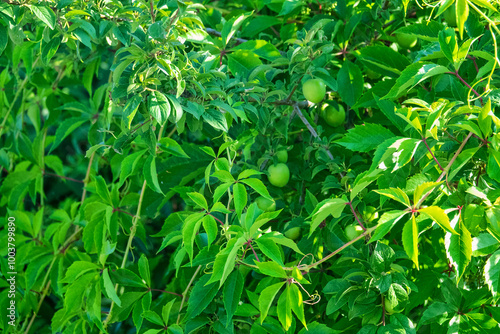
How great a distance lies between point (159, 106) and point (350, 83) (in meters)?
0.61

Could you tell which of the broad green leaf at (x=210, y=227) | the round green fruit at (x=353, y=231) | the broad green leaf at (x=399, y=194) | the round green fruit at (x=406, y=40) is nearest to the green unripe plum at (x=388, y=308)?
the round green fruit at (x=353, y=231)

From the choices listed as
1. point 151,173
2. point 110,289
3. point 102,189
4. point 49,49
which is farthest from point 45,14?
point 110,289

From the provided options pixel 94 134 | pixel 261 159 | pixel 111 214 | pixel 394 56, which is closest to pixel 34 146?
pixel 94 134

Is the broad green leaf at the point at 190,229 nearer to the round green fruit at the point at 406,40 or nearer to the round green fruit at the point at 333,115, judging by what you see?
the round green fruit at the point at 333,115

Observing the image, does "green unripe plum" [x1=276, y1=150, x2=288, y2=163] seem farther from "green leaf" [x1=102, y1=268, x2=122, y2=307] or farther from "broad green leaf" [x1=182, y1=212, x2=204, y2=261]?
"green leaf" [x1=102, y1=268, x2=122, y2=307]

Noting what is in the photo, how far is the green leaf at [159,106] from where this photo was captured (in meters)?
0.88

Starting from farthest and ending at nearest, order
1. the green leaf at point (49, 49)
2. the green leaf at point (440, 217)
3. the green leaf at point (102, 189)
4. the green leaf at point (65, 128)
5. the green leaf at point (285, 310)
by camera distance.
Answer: the green leaf at point (65, 128)
the green leaf at point (102, 189)
the green leaf at point (49, 49)
the green leaf at point (285, 310)
the green leaf at point (440, 217)

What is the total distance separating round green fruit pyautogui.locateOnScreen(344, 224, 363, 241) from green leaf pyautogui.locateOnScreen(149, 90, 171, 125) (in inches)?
18.5

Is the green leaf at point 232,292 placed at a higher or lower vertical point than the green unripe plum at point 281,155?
lower

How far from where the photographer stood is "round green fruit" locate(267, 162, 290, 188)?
124 cm

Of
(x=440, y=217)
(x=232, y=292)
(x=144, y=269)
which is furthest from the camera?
(x=144, y=269)

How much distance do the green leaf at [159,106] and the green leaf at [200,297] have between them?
36 centimetres

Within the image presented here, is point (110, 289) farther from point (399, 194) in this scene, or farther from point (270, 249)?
point (399, 194)

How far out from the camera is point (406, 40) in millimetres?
1378
